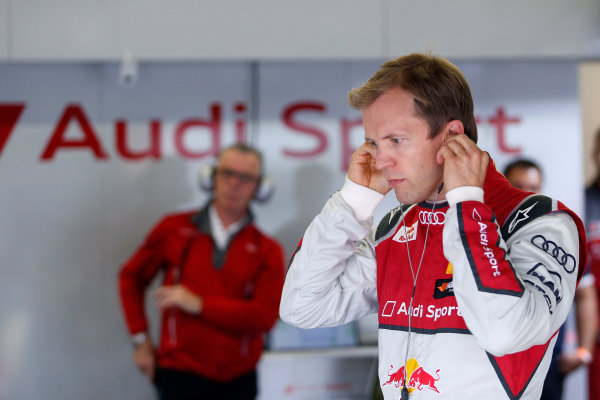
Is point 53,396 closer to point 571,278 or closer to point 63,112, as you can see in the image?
point 63,112

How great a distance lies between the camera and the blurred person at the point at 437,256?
3.44 ft

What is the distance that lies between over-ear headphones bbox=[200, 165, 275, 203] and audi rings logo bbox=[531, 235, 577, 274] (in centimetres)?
209

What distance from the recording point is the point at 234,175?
3.02m

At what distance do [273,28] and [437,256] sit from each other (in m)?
2.28

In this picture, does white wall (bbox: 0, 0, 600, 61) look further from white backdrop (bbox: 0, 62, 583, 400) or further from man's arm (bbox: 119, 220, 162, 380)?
man's arm (bbox: 119, 220, 162, 380)

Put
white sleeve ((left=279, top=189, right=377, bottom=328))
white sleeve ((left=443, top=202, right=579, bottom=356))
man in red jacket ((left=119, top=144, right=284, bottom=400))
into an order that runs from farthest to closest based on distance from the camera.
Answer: man in red jacket ((left=119, top=144, right=284, bottom=400)) < white sleeve ((left=279, top=189, right=377, bottom=328)) < white sleeve ((left=443, top=202, right=579, bottom=356))

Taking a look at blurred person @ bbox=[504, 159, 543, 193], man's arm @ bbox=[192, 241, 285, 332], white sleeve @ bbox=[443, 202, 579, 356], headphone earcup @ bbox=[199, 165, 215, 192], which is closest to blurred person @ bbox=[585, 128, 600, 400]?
blurred person @ bbox=[504, 159, 543, 193]

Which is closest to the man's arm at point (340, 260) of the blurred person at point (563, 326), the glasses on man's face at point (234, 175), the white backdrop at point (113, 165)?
the blurred person at point (563, 326)

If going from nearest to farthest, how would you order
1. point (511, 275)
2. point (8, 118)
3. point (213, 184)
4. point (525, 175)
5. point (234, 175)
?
point (511, 275) < point (525, 175) < point (234, 175) < point (213, 184) < point (8, 118)

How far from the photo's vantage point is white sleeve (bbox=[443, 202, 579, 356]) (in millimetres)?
1019

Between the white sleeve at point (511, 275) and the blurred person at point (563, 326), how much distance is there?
1523 mm

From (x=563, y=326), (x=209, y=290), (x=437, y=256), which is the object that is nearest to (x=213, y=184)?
(x=209, y=290)

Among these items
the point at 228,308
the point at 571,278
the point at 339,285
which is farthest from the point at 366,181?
the point at 228,308

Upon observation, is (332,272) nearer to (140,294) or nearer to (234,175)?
(234,175)
